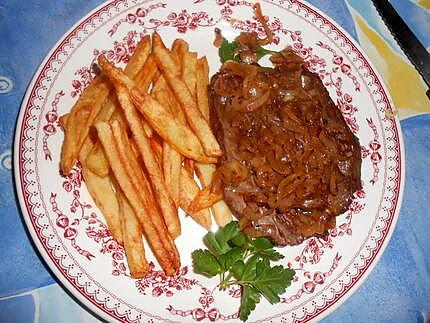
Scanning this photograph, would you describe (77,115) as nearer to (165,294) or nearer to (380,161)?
(165,294)

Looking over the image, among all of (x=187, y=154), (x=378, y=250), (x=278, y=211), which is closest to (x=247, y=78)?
(x=187, y=154)

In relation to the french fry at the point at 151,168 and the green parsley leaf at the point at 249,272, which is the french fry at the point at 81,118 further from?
the green parsley leaf at the point at 249,272

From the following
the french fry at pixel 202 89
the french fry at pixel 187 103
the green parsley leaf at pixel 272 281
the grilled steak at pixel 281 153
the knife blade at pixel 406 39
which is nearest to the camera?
the green parsley leaf at pixel 272 281

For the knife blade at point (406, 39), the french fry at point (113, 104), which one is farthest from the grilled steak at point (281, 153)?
the knife blade at point (406, 39)

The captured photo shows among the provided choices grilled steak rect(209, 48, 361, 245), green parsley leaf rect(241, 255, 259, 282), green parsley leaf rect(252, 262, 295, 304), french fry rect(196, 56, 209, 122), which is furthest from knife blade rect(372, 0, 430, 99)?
green parsley leaf rect(241, 255, 259, 282)

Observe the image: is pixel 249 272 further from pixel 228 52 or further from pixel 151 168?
pixel 228 52

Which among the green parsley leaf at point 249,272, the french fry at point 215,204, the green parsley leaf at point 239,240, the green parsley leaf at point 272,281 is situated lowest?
the green parsley leaf at point 272,281
